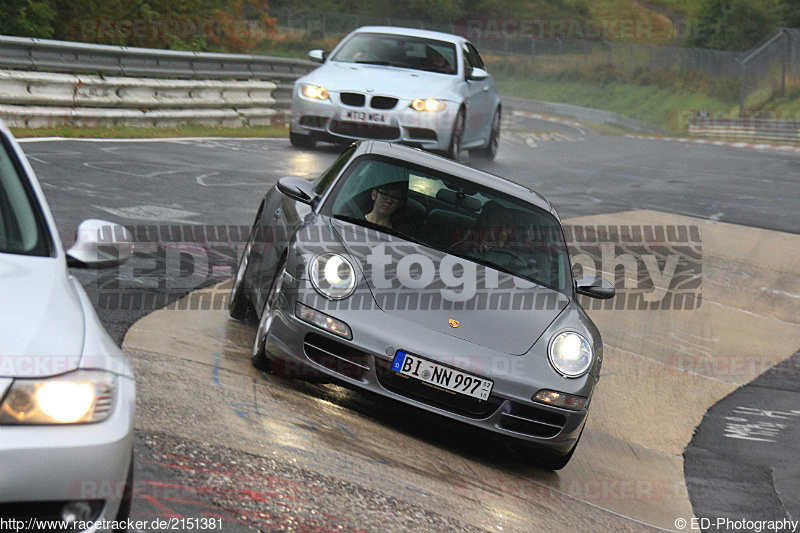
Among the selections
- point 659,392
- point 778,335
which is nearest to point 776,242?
point 778,335

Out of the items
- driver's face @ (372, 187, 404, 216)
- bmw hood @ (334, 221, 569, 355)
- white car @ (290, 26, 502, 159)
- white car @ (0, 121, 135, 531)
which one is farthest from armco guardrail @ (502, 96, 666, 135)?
white car @ (0, 121, 135, 531)

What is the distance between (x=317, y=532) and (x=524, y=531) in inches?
44.3

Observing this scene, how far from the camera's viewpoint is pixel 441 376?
515 cm

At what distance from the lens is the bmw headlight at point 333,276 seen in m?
5.35

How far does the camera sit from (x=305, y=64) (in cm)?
2114

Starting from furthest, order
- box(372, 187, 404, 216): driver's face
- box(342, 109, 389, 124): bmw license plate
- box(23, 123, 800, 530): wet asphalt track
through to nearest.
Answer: box(342, 109, 389, 124): bmw license plate, box(372, 187, 404, 216): driver's face, box(23, 123, 800, 530): wet asphalt track

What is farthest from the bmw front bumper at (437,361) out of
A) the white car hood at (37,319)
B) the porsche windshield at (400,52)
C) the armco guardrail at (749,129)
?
the armco guardrail at (749,129)

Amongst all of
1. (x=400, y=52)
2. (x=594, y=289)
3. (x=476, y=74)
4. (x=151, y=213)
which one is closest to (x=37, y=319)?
(x=594, y=289)

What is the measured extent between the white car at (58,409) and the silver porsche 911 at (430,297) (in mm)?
2052

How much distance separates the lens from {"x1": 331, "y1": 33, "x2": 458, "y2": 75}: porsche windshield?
14422 mm

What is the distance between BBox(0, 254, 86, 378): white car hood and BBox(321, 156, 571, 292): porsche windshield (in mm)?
2926

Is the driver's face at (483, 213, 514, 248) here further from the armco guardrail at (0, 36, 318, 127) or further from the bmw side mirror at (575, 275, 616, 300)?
the armco guardrail at (0, 36, 318, 127)

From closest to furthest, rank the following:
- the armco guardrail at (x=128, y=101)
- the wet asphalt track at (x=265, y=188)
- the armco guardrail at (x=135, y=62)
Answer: the wet asphalt track at (x=265, y=188) < the armco guardrail at (x=128, y=101) < the armco guardrail at (x=135, y=62)

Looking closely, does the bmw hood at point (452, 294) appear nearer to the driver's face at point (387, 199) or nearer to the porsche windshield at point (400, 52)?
the driver's face at point (387, 199)
